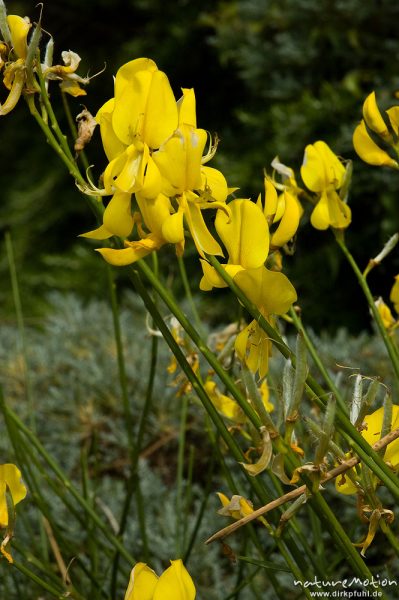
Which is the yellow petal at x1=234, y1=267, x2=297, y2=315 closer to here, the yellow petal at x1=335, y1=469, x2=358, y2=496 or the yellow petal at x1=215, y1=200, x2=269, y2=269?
the yellow petal at x1=215, y1=200, x2=269, y2=269

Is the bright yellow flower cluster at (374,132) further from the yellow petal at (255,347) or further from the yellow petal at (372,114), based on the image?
the yellow petal at (255,347)

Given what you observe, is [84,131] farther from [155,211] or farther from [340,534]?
[340,534]

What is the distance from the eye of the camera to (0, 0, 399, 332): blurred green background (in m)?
2.38

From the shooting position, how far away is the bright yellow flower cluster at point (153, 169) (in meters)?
0.50

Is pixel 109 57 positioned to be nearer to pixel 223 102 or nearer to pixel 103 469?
pixel 223 102

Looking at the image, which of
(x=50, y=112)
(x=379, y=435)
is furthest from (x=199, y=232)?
(x=379, y=435)

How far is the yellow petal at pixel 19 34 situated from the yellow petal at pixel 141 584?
1.09 feet

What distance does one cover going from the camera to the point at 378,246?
2461 mm

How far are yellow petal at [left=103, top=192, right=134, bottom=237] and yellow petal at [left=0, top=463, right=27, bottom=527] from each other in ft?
0.67

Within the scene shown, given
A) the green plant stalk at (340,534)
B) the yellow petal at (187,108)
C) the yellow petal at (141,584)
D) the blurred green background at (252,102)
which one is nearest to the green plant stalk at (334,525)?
the green plant stalk at (340,534)

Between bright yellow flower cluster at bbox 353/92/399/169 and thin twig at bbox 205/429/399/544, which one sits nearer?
thin twig at bbox 205/429/399/544

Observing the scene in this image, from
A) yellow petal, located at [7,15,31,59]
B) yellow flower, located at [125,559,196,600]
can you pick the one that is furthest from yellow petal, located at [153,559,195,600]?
yellow petal, located at [7,15,31,59]

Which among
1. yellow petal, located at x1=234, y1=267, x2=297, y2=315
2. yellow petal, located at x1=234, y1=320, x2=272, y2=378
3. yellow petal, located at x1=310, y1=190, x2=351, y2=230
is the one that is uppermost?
yellow petal, located at x1=234, y1=267, x2=297, y2=315

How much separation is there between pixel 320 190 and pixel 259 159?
1.82 meters
